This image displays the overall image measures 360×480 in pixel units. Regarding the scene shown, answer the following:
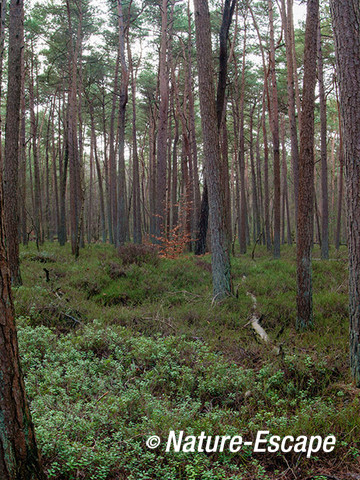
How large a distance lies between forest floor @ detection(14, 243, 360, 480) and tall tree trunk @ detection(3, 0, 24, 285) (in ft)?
3.93

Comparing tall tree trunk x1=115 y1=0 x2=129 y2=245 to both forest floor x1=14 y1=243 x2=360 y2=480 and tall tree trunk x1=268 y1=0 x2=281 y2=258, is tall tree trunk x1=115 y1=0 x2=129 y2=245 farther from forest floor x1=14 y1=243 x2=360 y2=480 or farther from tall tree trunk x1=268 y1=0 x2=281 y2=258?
forest floor x1=14 y1=243 x2=360 y2=480

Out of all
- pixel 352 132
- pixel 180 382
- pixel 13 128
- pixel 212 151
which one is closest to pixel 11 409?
pixel 180 382

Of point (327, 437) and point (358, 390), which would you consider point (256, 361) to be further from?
point (327, 437)

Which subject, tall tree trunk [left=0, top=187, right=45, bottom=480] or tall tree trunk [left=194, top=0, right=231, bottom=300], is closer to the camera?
Result: tall tree trunk [left=0, top=187, right=45, bottom=480]

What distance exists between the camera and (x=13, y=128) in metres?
8.12

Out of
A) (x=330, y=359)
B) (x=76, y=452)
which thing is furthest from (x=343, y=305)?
(x=76, y=452)

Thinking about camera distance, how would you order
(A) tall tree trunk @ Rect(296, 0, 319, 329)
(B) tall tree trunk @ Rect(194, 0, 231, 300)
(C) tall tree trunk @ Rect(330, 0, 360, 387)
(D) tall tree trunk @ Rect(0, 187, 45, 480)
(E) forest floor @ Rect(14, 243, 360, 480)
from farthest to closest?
(B) tall tree trunk @ Rect(194, 0, 231, 300)
(A) tall tree trunk @ Rect(296, 0, 319, 329)
(C) tall tree trunk @ Rect(330, 0, 360, 387)
(E) forest floor @ Rect(14, 243, 360, 480)
(D) tall tree trunk @ Rect(0, 187, 45, 480)

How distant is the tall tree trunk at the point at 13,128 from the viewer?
7875mm

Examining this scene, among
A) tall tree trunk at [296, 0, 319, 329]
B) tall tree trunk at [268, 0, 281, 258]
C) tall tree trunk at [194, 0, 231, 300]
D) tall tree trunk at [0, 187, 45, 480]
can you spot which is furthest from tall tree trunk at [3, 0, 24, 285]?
tall tree trunk at [268, 0, 281, 258]

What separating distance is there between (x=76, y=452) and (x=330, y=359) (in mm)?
3336

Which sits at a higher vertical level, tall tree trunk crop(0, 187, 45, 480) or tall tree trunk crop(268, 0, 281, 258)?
tall tree trunk crop(268, 0, 281, 258)

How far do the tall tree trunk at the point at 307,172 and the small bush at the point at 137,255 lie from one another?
534 cm

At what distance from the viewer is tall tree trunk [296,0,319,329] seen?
20.6 feet

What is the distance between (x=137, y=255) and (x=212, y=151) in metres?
4.49
